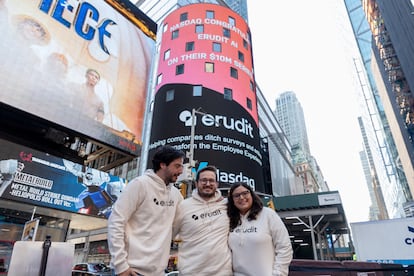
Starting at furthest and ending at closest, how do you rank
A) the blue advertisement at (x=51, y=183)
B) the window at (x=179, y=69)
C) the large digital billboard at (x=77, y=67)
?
the window at (x=179, y=69) < the large digital billboard at (x=77, y=67) < the blue advertisement at (x=51, y=183)

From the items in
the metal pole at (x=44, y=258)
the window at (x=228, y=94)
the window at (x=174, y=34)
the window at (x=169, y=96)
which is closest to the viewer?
the metal pole at (x=44, y=258)

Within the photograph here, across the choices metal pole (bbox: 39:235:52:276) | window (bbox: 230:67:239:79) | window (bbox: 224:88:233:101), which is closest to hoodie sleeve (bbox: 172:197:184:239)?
metal pole (bbox: 39:235:52:276)

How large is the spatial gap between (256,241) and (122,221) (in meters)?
1.31

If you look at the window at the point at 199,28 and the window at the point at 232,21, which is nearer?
the window at the point at 199,28

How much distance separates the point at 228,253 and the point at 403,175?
167ft

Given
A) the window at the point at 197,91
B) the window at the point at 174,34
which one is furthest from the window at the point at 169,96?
the window at the point at 174,34

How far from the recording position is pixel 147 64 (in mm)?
16359

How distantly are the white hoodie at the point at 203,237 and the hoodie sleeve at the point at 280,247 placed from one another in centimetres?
47

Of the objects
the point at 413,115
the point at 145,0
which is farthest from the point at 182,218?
the point at 145,0

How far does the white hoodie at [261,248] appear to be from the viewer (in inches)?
97.3

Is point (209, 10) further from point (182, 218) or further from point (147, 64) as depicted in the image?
point (182, 218)

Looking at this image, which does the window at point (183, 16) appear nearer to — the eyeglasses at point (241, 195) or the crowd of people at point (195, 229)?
the crowd of people at point (195, 229)

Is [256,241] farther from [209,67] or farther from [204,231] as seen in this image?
[209,67]

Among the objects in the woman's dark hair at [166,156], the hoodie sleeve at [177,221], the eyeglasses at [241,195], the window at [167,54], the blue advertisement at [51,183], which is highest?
the window at [167,54]
